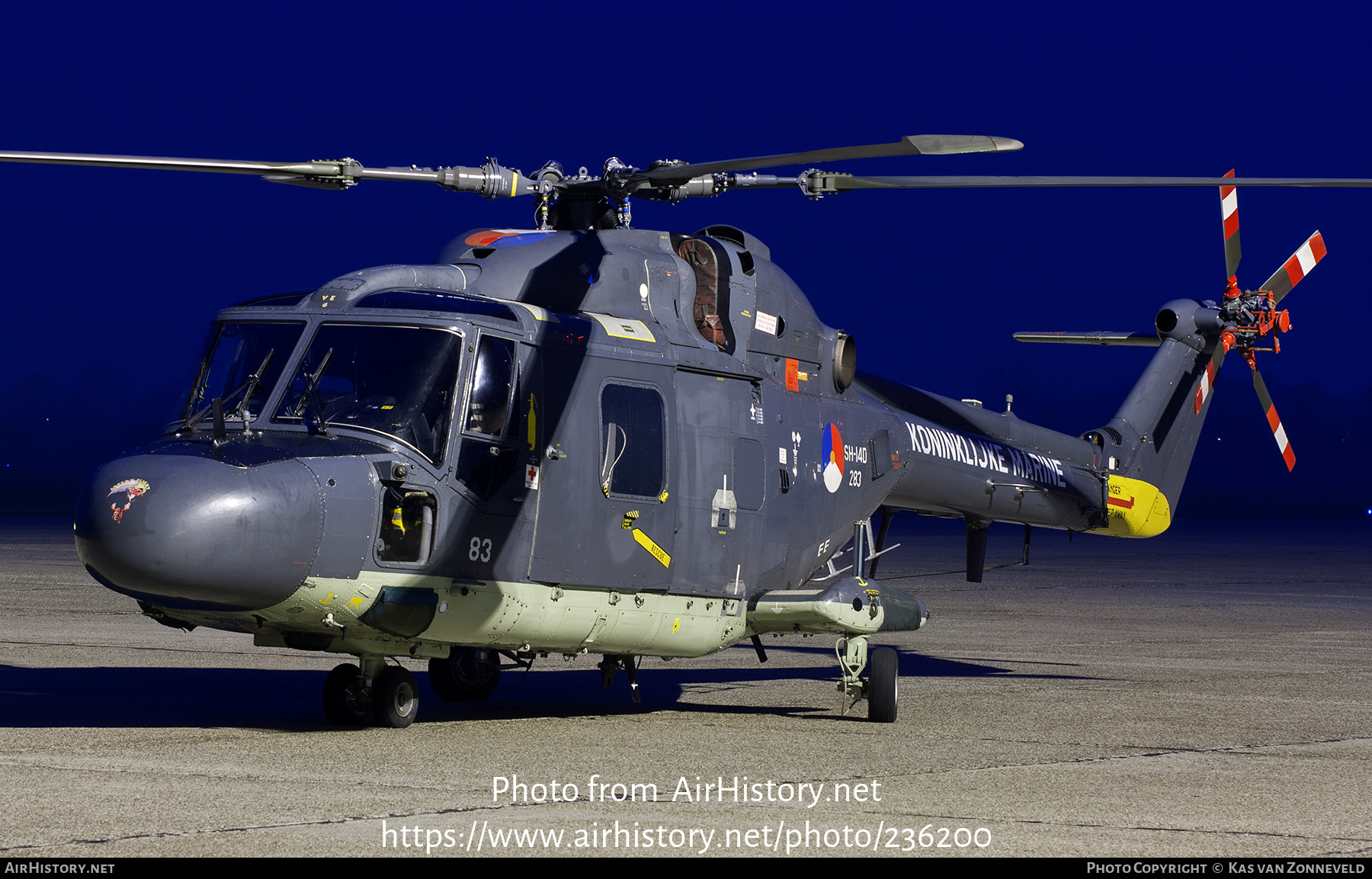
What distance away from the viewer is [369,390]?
10.3m

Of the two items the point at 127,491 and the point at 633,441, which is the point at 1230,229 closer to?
the point at 633,441

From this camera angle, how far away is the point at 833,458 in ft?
44.6

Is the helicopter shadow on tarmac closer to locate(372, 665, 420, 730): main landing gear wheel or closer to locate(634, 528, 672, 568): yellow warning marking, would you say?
locate(372, 665, 420, 730): main landing gear wheel

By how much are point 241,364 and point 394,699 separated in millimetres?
2478

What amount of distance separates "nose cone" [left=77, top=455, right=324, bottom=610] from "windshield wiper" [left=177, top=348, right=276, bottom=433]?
3.19ft

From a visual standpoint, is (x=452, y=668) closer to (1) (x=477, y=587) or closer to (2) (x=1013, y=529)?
(1) (x=477, y=587)

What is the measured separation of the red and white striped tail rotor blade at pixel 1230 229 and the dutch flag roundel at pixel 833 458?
218 inches

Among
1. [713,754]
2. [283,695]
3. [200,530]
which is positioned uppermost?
[200,530]

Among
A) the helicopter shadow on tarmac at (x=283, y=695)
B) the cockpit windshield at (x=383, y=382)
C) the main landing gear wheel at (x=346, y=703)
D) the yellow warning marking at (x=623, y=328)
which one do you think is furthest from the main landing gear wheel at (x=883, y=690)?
the cockpit windshield at (x=383, y=382)

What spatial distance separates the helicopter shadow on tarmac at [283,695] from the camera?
457 inches

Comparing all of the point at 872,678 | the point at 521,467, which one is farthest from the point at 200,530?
the point at 872,678

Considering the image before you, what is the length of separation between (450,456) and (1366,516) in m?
116
